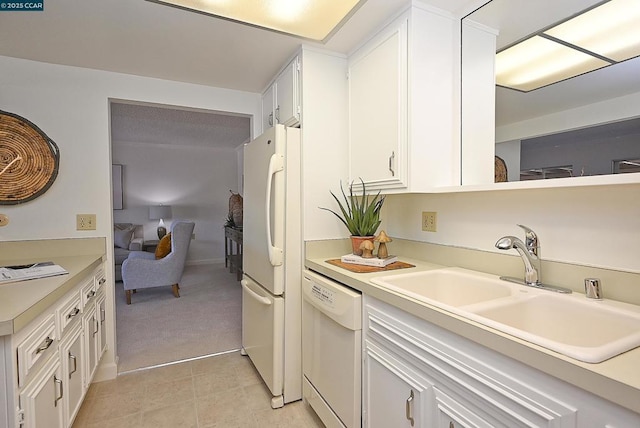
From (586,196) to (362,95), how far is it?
1152 mm

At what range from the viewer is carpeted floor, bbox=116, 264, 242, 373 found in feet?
8.36

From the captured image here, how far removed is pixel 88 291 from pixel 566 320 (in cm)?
227

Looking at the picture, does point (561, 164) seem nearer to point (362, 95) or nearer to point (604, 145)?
point (604, 145)

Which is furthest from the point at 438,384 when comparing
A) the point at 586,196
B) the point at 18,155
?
the point at 18,155

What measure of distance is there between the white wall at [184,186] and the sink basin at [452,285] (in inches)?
218

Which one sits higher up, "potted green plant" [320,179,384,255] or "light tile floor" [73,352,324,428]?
"potted green plant" [320,179,384,255]

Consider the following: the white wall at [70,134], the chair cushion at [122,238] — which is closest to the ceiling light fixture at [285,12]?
the white wall at [70,134]

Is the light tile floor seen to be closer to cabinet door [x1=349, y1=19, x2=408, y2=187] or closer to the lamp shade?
cabinet door [x1=349, y1=19, x2=408, y2=187]

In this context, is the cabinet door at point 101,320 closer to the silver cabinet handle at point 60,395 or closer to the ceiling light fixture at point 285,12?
the silver cabinet handle at point 60,395

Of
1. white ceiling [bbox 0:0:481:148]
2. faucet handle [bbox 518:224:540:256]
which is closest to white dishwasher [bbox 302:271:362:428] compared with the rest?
faucet handle [bbox 518:224:540:256]

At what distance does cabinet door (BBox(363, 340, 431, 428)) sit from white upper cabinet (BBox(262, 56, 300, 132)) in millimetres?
1419

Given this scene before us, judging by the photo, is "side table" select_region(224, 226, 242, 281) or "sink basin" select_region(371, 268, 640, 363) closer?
"sink basin" select_region(371, 268, 640, 363)

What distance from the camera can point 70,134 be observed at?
2080 mm

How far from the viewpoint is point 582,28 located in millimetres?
1133
